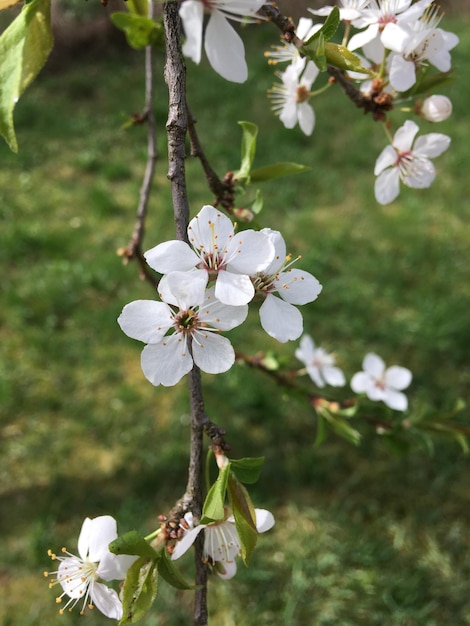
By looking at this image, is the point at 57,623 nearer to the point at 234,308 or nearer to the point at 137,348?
the point at 137,348

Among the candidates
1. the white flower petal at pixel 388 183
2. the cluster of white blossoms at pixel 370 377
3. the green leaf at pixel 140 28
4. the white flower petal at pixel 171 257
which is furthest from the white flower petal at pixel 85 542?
the cluster of white blossoms at pixel 370 377

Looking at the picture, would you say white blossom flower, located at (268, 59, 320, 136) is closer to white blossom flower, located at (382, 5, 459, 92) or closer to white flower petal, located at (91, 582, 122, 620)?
white blossom flower, located at (382, 5, 459, 92)

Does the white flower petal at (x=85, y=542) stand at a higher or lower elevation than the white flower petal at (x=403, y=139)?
lower

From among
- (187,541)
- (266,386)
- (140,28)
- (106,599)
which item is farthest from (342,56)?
(266,386)

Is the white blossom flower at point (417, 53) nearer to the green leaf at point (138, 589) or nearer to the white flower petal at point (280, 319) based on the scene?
the white flower petal at point (280, 319)

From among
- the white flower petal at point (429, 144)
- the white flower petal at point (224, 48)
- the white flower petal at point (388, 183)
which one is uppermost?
the white flower petal at point (224, 48)

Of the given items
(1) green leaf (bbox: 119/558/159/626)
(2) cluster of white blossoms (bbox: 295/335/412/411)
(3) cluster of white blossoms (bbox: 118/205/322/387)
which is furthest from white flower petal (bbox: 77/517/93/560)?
(2) cluster of white blossoms (bbox: 295/335/412/411)

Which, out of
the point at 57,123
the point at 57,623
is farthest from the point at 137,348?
the point at 57,123
